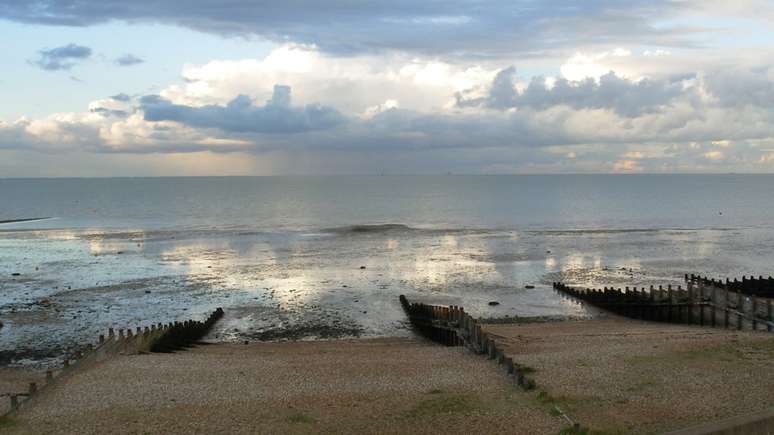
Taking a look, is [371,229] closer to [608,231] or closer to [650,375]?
[608,231]

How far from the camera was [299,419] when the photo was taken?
1602 cm

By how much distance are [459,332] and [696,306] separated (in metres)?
12.7

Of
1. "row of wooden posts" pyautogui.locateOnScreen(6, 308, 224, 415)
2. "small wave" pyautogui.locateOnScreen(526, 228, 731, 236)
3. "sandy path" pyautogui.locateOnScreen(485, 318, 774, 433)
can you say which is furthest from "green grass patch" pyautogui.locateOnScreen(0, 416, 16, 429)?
"small wave" pyautogui.locateOnScreen(526, 228, 731, 236)

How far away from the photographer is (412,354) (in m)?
24.4

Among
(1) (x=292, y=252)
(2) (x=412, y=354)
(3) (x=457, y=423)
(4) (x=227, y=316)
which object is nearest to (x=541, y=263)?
(1) (x=292, y=252)

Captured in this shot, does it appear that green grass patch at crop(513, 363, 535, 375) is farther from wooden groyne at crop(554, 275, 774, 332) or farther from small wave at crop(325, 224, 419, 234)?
small wave at crop(325, 224, 419, 234)

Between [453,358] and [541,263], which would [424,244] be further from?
[453,358]

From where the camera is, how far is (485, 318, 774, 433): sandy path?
50.8ft

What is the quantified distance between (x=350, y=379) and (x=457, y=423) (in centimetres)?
532

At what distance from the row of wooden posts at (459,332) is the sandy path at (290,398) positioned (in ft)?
1.43

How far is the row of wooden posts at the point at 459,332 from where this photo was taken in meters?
19.5

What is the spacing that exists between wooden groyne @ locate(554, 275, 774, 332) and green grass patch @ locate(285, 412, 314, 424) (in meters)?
19.0

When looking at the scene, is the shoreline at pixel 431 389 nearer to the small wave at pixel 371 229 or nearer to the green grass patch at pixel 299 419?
the green grass patch at pixel 299 419

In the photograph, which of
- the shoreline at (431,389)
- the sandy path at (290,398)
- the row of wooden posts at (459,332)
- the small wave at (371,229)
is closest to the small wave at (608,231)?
the small wave at (371,229)
